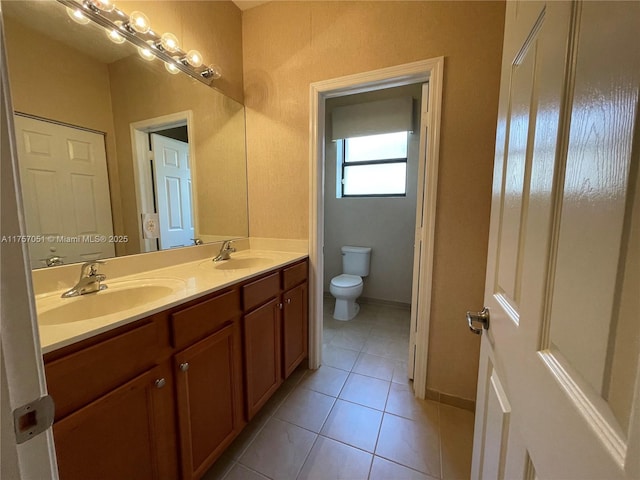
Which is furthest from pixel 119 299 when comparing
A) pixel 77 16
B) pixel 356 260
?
pixel 356 260

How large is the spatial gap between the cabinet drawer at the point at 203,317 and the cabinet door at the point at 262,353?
0.13m

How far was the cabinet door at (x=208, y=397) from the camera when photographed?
3.17 ft

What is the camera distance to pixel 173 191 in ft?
5.08

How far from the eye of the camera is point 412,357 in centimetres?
175

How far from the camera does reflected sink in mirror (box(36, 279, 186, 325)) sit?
2.89 feet

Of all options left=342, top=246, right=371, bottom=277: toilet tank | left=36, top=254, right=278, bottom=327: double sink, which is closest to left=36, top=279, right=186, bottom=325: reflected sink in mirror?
left=36, top=254, right=278, bottom=327: double sink

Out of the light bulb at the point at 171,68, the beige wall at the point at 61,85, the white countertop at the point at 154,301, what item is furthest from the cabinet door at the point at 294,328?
the light bulb at the point at 171,68

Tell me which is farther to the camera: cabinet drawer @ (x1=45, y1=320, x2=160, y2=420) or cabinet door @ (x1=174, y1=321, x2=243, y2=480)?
cabinet door @ (x1=174, y1=321, x2=243, y2=480)

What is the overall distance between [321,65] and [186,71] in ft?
2.75

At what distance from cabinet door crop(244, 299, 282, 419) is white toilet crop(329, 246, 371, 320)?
1211mm

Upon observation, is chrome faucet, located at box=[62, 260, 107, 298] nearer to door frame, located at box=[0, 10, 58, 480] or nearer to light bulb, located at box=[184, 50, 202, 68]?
door frame, located at box=[0, 10, 58, 480]

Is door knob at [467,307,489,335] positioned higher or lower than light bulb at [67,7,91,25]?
lower

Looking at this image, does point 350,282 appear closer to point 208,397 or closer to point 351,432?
point 351,432

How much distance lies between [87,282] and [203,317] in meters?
0.49
